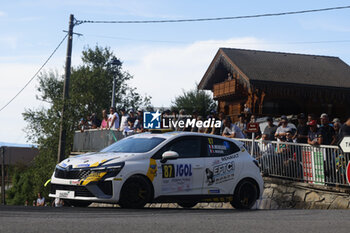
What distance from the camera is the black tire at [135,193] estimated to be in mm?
10203

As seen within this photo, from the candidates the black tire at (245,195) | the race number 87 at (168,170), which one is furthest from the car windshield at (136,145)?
the black tire at (245,195)

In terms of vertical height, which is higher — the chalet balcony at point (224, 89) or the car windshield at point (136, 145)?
the chalet balcony at point (224, 89)

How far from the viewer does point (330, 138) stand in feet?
45.5

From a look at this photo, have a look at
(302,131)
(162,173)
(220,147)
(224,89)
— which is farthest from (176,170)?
(224,89)

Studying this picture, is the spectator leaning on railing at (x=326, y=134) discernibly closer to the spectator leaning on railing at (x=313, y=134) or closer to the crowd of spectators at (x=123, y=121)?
the spectator leaning on railing at (x=313, y=134)

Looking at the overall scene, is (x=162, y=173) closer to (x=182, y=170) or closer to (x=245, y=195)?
(x=182, y=170)

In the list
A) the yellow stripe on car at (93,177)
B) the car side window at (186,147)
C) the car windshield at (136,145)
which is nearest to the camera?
the yellow stripe on car at (93,177)

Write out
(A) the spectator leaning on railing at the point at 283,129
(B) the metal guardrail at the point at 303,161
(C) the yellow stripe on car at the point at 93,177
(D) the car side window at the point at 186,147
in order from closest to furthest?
1. (C) the yellow stripe on car at the point at 93,177
2. (D) the car side window at the point at 186,147
3. (B) the metal guardrail at the point at 303,161
4. (A) the spectator leaning on railing at the point at 283,129

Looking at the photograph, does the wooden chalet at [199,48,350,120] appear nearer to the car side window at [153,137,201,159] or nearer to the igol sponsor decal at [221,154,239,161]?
the igol sponsor decal at [221,154,239,161]

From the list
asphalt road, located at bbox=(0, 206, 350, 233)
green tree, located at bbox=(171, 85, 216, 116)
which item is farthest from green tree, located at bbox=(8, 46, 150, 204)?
asphalt road, located at bbox=(0, 206, 350, 233)

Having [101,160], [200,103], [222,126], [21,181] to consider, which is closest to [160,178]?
[101,160]

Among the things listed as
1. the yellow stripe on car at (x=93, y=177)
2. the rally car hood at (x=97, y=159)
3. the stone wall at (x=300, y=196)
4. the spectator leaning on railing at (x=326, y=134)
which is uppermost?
the spectator leaning on railing at (x=326, y=134)

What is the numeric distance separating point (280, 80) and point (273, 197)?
19.3 metres

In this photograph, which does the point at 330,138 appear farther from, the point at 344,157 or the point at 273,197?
the point at 273,197
